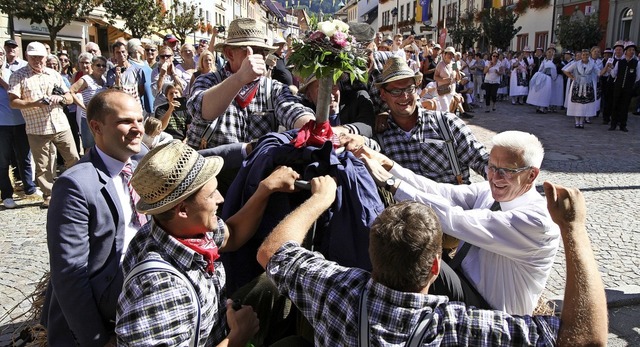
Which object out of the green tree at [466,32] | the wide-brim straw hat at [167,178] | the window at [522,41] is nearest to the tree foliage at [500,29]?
the green tree at [466,32]

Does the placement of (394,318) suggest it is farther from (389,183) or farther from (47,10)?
(47,10)

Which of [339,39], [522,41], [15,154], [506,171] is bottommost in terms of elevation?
[15,154]

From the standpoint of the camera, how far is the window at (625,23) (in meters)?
22.5

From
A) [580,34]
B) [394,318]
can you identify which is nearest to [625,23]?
[580,34]

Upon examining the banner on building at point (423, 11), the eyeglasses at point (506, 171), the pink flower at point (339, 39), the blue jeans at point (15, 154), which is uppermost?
the banner on building at point (423, 11)

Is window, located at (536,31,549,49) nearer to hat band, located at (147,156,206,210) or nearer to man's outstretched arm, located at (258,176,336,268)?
man's outstretched arm, located at (258,176,336,268)

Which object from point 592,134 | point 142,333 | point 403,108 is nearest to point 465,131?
point 403,108

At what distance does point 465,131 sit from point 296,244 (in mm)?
2215

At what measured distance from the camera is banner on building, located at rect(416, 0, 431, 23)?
1823 inches

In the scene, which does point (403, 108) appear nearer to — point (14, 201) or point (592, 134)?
point (14, 201)

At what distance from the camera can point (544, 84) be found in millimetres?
17672

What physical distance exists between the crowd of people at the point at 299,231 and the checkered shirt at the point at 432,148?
1 centimetres

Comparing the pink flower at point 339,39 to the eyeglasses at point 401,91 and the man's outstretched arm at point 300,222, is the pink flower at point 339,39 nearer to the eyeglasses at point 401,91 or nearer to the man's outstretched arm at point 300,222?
the man's outstretched arm at point 300,222

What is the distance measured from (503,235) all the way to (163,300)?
1568mm
